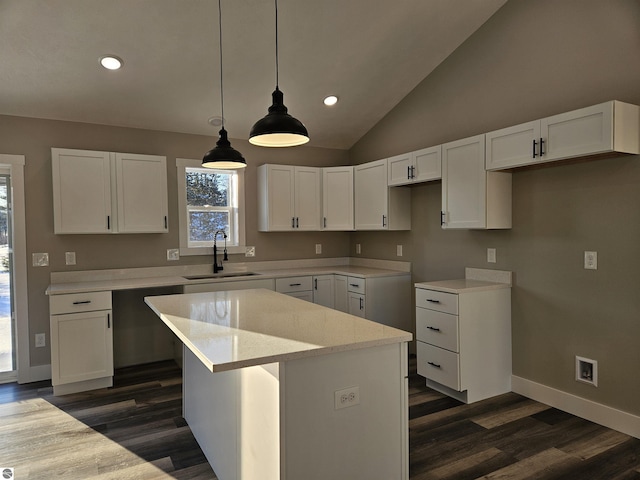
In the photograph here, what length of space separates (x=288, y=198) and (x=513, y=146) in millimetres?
2530

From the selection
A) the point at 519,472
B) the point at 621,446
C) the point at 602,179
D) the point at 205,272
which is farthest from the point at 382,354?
the point at 205,272

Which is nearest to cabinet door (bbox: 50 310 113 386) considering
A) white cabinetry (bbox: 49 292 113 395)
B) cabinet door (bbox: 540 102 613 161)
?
white cabinetry (bbox: 49 292 113 395)

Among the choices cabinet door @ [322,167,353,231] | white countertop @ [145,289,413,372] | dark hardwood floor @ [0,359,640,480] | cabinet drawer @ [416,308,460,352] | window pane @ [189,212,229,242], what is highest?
cabinet door @ [322,167,353,231]

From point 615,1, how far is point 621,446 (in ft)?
9.22

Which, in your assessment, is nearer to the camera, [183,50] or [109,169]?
[183,50]

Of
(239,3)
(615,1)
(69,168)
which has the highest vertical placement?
(239,3)

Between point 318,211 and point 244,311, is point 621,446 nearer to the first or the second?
point 244,311

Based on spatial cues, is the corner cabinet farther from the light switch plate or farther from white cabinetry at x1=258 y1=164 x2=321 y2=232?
white cabinetry at x1=258 y1=164 x2=321 y2=232

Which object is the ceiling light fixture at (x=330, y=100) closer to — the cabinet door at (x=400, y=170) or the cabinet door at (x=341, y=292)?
the cabinet door at (x=400, y=170)

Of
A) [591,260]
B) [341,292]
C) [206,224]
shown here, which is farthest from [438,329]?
[206,224]

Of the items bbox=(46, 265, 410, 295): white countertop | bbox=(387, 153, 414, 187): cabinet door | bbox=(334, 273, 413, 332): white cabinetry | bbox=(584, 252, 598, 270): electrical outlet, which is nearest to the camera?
bbox=(584, 252, 598, 270): electrical outlet

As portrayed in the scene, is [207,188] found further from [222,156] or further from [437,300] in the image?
[437,300]

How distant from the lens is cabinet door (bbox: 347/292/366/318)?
4461 mm

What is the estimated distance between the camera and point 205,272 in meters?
4.72
